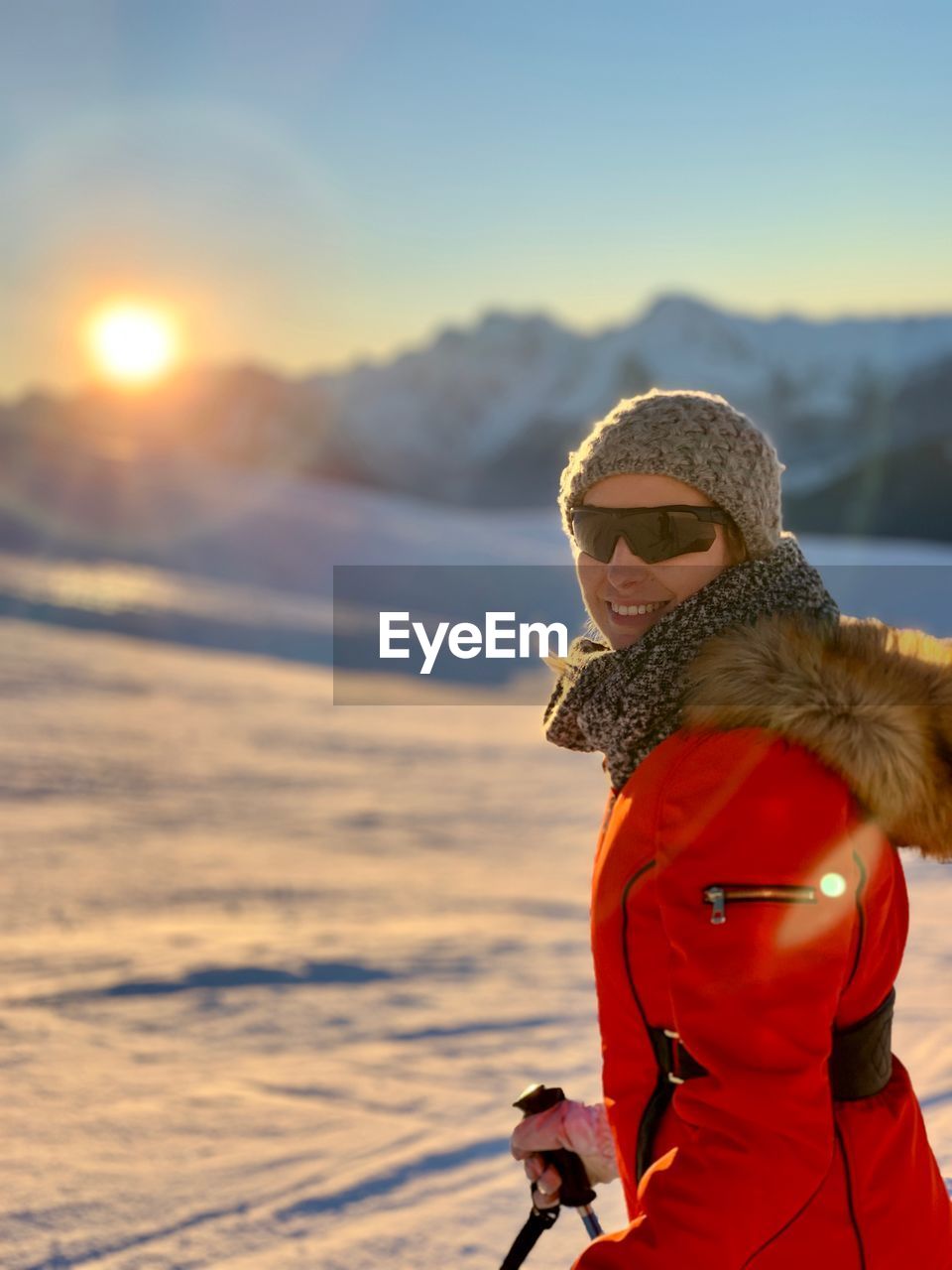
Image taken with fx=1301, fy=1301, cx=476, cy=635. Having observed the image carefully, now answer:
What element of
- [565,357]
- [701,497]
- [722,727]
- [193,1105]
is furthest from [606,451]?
[565,357]

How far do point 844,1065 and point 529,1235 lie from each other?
1.57 feet

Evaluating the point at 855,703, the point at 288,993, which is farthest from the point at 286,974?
the point at 855,703

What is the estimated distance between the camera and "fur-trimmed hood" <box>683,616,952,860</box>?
3.48 ft

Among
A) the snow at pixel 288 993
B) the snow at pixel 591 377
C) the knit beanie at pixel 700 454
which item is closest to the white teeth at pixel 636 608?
the knit beanie at pixel 700 454

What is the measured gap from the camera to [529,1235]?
1.42m

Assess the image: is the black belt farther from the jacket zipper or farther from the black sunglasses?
the black sunglasses

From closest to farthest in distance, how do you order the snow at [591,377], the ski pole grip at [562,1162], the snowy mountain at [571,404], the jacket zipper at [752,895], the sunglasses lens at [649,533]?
the jacket zipper at [752,895] < the sunglasses lens at [649,533] < the ski pole grip at [562,1162] < the snowy mountain at [571,404] < the snow at [591,377]

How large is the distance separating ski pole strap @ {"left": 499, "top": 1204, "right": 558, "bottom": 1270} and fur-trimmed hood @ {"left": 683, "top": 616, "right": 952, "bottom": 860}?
2.01 ft

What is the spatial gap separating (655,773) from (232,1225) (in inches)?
61.6

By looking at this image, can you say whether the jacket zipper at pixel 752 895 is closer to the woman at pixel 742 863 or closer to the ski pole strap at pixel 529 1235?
the woman at pixel 742 863

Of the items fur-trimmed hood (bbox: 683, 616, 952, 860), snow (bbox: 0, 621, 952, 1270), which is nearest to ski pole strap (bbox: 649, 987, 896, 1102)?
fur-trimmed hood (bbox: 683, 616, 952, 860)

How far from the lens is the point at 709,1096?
1009mm

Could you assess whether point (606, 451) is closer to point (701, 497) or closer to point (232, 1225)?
point (701, 497)

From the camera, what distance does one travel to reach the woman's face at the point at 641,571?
129 cm
